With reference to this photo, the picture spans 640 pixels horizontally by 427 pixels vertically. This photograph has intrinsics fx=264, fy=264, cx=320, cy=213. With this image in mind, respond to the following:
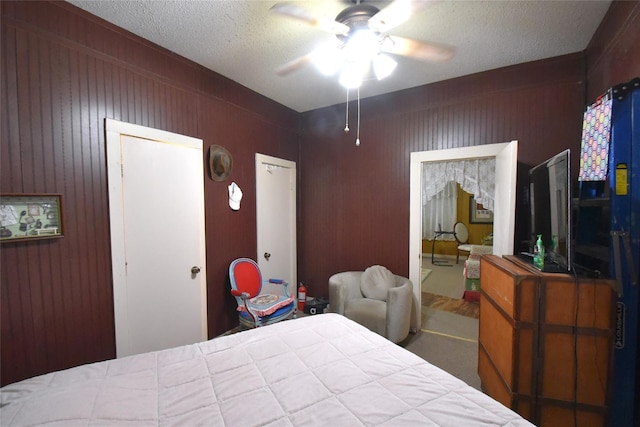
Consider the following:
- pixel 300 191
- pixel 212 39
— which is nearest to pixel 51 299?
pixel 212 39

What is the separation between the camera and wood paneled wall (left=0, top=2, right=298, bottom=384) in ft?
5.03

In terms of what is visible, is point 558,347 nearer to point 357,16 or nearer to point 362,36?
point 362,36

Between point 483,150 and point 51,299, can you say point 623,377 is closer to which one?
point 483,150

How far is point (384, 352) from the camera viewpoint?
1393mm

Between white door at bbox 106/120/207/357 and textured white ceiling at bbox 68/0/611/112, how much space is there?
76 centimetres

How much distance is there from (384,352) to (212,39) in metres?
2.56

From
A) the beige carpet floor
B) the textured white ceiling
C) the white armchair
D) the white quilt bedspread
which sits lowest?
the beige carpet floor

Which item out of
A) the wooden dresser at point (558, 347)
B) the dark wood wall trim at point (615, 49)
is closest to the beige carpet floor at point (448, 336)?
the wooden dresser at point (558, 347)

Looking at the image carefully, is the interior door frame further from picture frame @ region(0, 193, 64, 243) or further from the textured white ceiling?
picture frame @ region(0, 193, 64, 243)

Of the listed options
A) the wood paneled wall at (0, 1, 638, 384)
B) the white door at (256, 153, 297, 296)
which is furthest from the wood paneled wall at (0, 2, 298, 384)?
the white door at (256, 153, 297, 296)

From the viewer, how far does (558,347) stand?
1.50 m

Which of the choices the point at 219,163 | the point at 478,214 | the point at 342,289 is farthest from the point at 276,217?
the point at 478,214

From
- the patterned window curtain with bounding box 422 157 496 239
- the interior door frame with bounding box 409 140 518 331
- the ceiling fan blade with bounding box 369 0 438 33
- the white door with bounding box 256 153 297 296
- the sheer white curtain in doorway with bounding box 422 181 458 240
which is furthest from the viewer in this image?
the sheer white curtain in doorway with bounding box 422 181 458 240

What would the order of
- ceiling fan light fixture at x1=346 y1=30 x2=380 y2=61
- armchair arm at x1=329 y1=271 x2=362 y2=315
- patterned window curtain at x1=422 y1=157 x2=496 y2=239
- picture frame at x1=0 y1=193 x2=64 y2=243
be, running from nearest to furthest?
1. picture frame at x1=0 y1=193 x2=64 y2=243
2. ceiling fan light fixture at x1=346 y1=30 x2=380 y2=61
3. armchair arm at x1=329 y1=271 x2=362 y2=315
4. patterned window curtain at x1=422 y1=157 x2=496 y2=239
